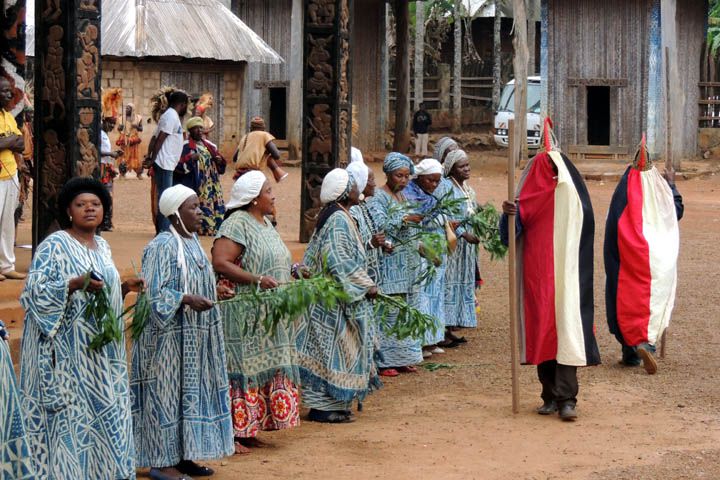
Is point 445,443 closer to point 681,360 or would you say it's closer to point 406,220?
point 406,220

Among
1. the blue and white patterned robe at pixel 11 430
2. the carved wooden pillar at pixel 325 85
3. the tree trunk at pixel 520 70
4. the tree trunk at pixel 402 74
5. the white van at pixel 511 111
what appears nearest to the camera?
the blue and white patterned robe at pixel 11 430

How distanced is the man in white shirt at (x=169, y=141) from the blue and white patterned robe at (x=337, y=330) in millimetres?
5328

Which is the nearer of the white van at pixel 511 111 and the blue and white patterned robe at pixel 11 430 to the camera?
the blue and white patterned robe at pixel 11 430

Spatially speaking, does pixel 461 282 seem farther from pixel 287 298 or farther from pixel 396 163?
pixel 287 298

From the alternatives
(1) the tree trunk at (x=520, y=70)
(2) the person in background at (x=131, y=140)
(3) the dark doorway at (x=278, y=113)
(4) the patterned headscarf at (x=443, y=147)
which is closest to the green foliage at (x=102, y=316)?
(4) the patterned headscarf at (x=443, y=147)

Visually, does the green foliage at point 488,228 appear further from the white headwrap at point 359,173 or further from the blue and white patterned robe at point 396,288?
the white headwrap at point 359,173

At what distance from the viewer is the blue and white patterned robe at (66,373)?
222 inches

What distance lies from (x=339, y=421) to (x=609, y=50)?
69.6 ft

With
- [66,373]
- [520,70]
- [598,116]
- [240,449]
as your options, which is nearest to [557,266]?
[240,449]

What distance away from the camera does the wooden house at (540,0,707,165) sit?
27.4 meters

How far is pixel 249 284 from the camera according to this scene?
7.21 meters

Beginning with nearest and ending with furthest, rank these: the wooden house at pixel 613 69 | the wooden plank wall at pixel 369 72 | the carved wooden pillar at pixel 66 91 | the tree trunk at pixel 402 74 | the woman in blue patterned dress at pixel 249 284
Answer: the woman in blue patterned dress at pixel 249 284, the carved wooden pillar at pixel 66 91, the wooden house at pixel 613 69, the tree trunk at pixel 402 74, the wooden plank wall at pixel 369 72

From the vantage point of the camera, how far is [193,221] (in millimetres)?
6551

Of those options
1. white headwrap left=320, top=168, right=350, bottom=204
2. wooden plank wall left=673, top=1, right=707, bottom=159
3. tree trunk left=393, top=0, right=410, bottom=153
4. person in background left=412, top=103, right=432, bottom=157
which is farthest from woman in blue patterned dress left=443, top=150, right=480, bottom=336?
person in background left=412, top=103, right=432, bottom=157
